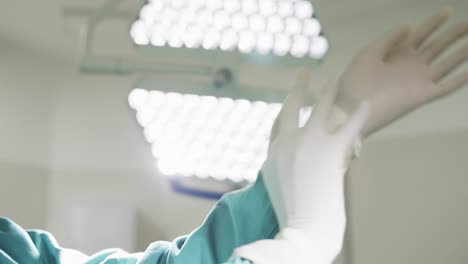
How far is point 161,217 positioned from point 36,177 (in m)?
0.39

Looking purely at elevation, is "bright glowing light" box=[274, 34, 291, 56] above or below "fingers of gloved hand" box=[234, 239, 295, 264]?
above

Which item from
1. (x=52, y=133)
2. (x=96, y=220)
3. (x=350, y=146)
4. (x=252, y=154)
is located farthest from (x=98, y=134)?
(x=350, y=146)

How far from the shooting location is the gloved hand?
0.65 meters

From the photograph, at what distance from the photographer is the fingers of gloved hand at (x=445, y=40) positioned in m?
0.65

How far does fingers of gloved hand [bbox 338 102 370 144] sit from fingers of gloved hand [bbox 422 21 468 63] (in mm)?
99

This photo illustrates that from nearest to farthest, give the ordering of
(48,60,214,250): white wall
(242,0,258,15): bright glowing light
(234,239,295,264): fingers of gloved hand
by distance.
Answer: (234,239,295,264): fingers of gloved hand
(242,0,258,15): bright glowing light
(48,60,214,250): white wall

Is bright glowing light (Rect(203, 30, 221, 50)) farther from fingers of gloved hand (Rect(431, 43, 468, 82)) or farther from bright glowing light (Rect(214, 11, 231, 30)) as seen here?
fingers of gloved hand (Rect(431, 43, 468, 82))

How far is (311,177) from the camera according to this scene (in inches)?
24.8

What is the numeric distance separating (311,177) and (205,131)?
7.4 inches

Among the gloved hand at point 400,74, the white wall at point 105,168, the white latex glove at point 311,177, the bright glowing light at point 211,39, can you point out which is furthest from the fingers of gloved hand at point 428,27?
the white wall at point 105,168

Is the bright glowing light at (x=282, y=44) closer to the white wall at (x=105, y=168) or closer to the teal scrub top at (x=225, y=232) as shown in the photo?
the teal scrub top at (x=225, y=232)

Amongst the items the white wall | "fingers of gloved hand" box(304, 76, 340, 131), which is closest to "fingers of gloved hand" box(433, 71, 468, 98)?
"fingers of gloved hand" box(304, 76, 340, 131)

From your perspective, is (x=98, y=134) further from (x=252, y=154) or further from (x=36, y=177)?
(x=252, y=154)

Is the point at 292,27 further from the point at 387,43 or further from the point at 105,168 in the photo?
the point at 105,168
